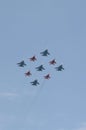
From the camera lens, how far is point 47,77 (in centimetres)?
17500

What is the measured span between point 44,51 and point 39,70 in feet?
19.6

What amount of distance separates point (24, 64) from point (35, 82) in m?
6.44

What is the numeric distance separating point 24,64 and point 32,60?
2.74 m

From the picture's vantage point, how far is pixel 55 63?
17525 cm

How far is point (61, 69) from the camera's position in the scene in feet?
572

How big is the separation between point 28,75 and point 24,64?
3.62 meters

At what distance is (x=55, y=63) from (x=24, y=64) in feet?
31.3

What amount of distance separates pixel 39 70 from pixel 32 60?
379 centimetres

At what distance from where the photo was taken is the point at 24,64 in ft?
572

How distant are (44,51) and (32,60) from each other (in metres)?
4.75

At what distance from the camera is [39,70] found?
173m

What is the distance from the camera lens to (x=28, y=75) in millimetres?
173625

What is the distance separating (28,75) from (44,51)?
8.80m
